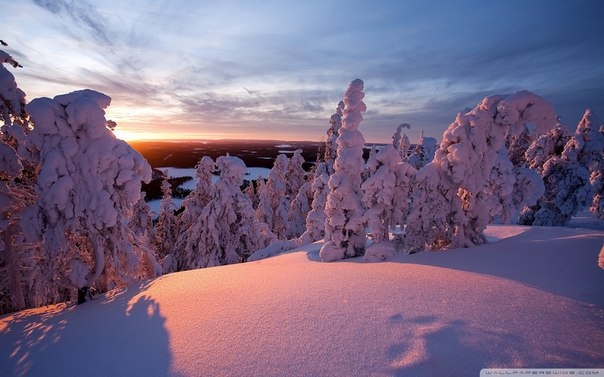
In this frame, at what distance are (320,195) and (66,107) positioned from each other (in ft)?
57.8

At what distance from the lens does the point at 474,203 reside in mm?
10648

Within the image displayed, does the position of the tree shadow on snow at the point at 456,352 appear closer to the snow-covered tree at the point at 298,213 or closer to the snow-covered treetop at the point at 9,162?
the snow-covered treetop at the point at 9,162

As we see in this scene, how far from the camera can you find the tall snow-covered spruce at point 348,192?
42.4ft

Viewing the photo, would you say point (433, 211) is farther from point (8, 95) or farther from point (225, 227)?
point (8, 95)

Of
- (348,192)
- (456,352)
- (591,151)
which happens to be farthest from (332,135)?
(456,352)

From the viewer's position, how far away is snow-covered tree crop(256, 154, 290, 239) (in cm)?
3145

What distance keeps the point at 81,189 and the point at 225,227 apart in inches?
483

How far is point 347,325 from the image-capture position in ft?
14.6

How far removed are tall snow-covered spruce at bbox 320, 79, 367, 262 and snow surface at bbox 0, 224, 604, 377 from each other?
17.4 feet

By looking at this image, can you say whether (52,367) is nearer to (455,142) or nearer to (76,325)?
(76,325)

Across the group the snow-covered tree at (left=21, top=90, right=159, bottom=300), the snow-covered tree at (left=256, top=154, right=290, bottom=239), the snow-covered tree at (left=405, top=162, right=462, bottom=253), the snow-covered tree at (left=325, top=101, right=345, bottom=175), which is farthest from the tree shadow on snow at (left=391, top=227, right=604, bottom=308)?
the snow-covered tree at (left=256, top=154, right=290, bottom=239)

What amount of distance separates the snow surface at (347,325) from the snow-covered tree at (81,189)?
4.64 feet

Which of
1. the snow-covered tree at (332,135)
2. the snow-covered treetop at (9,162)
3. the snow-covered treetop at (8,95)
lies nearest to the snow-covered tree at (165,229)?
the snow-covered tree at (332,135)

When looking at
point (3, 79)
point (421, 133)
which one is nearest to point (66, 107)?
point (3, 79)
